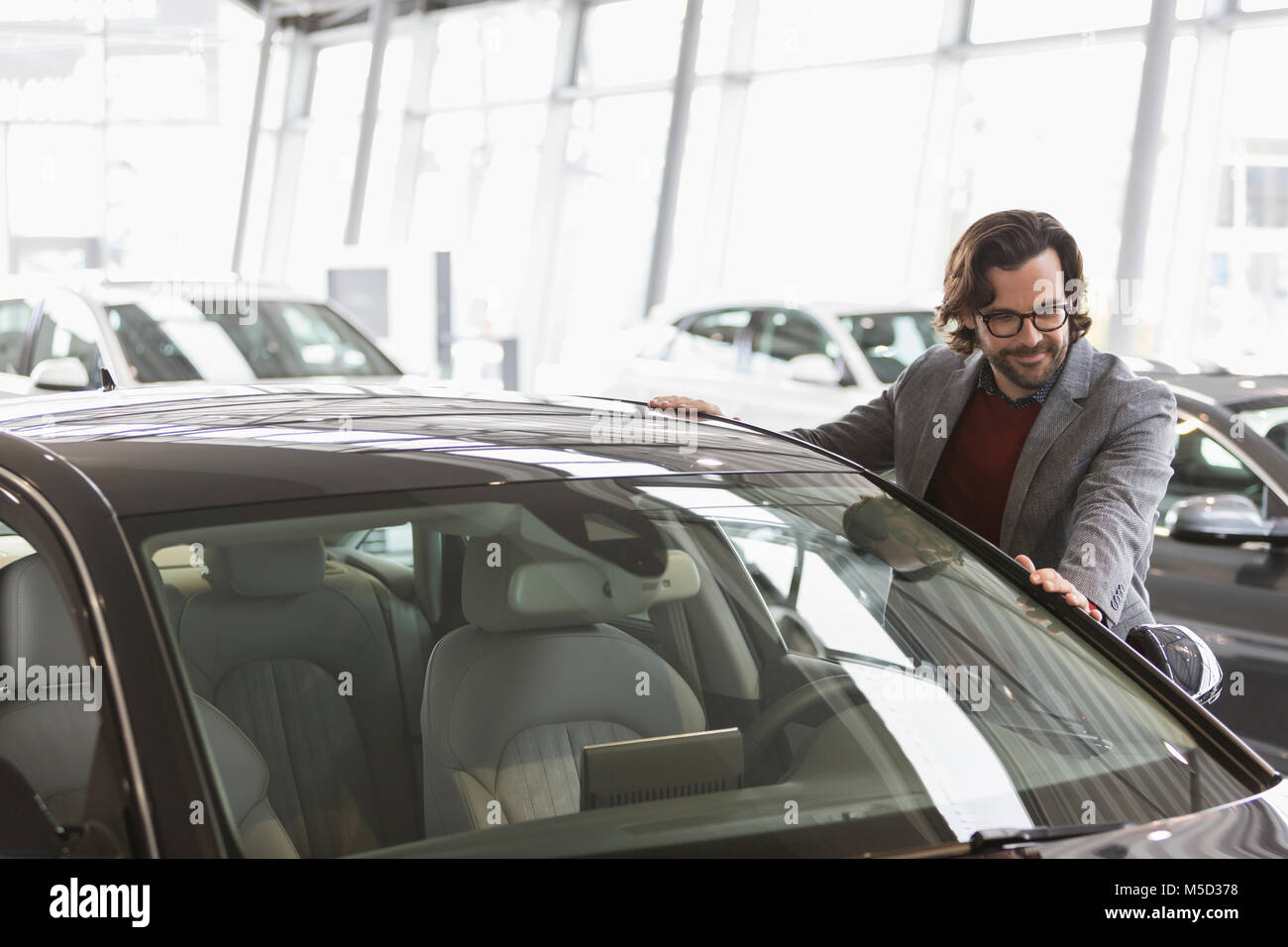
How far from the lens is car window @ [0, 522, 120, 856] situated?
1.65 meters

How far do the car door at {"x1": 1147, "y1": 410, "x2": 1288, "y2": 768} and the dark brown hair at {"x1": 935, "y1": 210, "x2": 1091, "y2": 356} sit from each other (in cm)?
144

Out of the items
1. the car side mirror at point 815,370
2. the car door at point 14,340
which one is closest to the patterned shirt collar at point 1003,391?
the car side mirror at point 815,370

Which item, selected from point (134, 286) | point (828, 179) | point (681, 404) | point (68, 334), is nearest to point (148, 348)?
point (68, 334)

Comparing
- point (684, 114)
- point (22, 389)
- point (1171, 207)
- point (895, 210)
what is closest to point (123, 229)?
point (684, 114)

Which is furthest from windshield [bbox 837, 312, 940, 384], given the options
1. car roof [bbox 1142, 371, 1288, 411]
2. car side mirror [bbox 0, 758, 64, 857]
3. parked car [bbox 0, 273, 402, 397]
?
car side mirror [bbox 0, 758, 64, 857]

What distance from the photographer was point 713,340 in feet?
24.9

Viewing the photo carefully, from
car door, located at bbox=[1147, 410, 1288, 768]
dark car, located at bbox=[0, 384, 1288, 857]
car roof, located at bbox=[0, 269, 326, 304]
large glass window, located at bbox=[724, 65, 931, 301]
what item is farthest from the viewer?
large glass window, located at bbox=[724, 65, 931, 301]

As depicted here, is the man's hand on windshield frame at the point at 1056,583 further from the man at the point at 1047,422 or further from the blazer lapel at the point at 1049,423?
the blazer lapel at the point at 1049,423

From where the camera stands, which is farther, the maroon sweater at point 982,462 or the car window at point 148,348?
the car window at point 148,348

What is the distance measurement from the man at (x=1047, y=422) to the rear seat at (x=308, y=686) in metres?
0.69

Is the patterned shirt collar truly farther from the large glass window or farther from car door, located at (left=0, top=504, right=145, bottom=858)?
the large glass window

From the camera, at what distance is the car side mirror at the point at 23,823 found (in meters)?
1.31

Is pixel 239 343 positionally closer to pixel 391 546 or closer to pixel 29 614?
pixel 391 546

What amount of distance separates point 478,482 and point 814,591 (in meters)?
0.80
